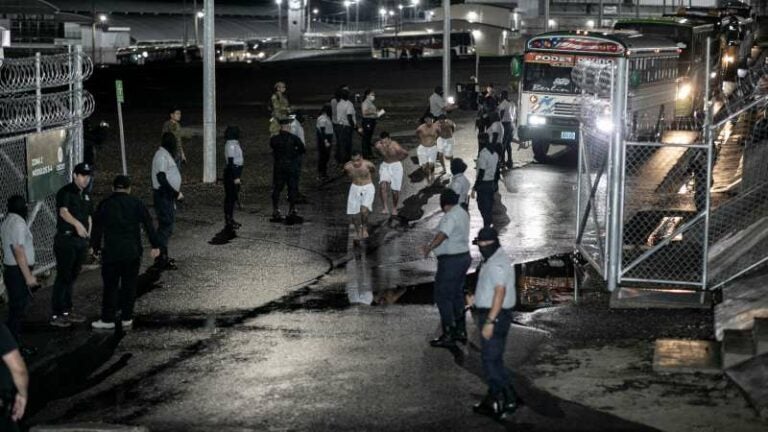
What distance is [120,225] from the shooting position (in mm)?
11656

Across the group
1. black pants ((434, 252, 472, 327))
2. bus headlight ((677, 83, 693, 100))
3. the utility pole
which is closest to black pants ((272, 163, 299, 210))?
the utility pole

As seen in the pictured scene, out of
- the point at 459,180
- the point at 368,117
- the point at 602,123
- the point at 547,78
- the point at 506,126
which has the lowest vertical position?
the point at 459,180

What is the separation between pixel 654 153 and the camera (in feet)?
75.4

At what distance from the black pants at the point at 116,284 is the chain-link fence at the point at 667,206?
5460 mm

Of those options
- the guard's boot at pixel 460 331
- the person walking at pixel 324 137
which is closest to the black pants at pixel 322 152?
the person walking at pixel 324 137

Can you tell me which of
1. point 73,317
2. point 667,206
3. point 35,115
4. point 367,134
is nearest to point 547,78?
point 367,134

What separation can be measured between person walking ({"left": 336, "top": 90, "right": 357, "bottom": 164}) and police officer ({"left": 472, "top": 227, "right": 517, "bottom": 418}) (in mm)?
16503

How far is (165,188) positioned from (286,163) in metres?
3.78

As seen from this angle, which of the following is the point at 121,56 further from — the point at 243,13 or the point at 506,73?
the point at 243,13

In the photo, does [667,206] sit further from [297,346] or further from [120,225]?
[120,225]

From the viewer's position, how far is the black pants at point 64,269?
12.0 m

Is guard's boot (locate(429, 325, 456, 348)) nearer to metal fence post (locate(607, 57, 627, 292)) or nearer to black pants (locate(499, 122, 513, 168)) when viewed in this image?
metal fence post (locate(607, 57, 627, 292))

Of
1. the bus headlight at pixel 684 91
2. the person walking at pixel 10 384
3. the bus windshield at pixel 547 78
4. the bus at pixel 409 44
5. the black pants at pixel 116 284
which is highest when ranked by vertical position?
the bus at pixel 409 44

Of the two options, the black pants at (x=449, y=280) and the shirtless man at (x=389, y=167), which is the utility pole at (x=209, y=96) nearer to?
the shirtless man at (x=389, y=167)
